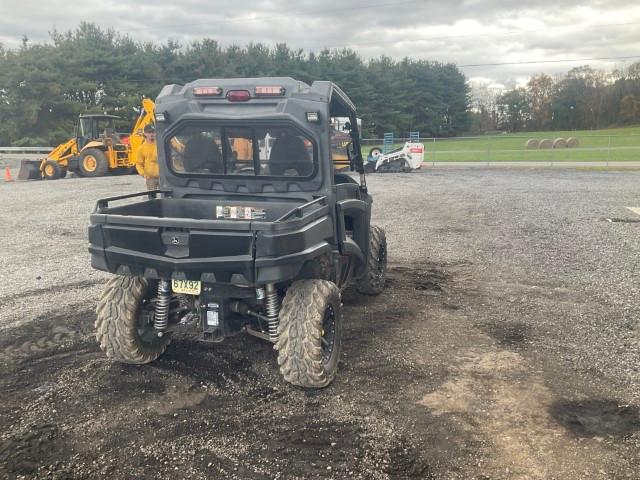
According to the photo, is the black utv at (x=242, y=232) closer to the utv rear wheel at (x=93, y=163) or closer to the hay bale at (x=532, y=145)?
the utv rear wheel at (x=93, y=163)

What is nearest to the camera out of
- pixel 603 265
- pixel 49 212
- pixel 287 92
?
pixel 287 92

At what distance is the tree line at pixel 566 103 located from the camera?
64.3 metres

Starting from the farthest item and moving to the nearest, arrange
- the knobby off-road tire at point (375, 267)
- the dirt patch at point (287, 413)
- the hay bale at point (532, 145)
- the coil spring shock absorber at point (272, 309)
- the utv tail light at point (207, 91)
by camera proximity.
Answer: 1. the hay bale at point (532, 145)
2. the knobby off-road tire at point (375, 267)
3. the utv tail light at point (207, 91)
4. the coil spring shock absorber at point (272, 309)
5. the dirt patch at point (287, 413)

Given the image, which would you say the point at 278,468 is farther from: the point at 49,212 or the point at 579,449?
the point at 49,212

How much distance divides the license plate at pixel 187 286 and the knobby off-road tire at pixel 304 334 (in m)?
0.64

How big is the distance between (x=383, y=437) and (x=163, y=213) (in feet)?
9.47

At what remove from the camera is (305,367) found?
13.2 feet

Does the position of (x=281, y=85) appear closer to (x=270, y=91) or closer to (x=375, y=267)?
(x=270, y=91)

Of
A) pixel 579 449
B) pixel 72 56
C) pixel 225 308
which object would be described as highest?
pixel 72 56

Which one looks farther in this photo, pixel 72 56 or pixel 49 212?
pixel 72 56

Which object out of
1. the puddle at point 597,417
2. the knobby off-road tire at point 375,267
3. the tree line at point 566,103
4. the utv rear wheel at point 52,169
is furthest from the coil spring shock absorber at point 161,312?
the tree line at point 566,103

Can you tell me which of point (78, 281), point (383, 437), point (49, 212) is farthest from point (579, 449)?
point (49, 212)

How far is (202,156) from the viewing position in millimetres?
5039

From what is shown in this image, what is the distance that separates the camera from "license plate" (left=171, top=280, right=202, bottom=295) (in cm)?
409
